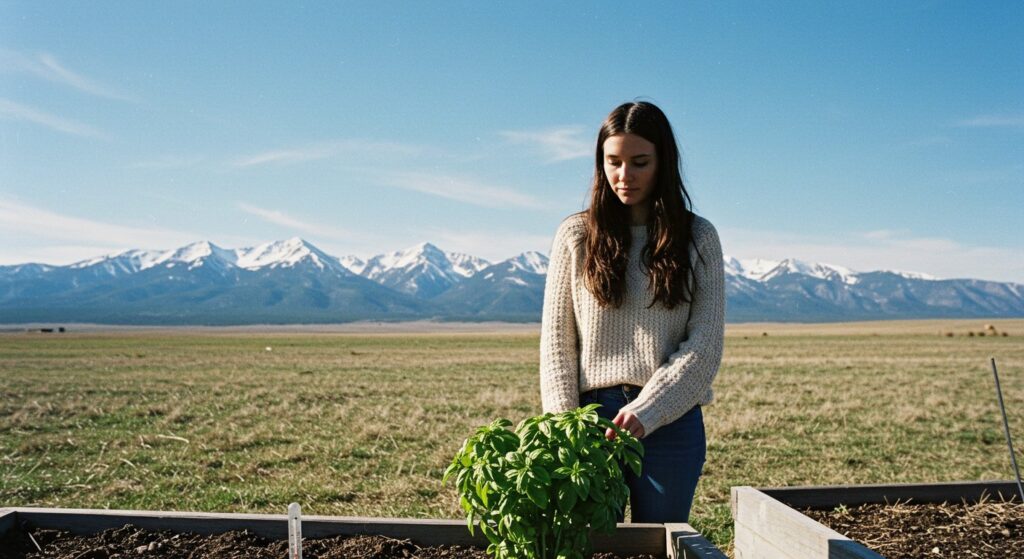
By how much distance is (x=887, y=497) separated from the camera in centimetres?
446

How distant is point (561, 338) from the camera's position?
134 inches

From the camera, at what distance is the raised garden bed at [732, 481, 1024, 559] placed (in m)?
3.02

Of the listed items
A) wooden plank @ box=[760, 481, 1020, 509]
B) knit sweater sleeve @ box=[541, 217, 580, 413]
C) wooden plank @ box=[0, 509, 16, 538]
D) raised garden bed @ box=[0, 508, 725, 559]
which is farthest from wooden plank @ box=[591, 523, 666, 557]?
wooden plank @ box=[0, 509, 16, 538]

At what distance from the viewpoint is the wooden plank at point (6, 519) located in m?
3.60

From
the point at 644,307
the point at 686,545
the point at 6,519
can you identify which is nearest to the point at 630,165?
the point at 644,307

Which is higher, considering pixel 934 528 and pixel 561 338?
pixel 561 338

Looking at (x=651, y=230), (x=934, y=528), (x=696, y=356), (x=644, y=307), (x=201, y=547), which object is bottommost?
(x=934, y=528)

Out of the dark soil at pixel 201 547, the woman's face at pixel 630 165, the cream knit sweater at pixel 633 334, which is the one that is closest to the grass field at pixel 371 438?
the cream knit sweater at pixel 633 334

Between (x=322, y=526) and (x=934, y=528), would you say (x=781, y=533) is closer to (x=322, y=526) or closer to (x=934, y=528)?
(x=934, y=528)

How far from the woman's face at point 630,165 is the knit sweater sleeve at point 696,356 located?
1.06ft

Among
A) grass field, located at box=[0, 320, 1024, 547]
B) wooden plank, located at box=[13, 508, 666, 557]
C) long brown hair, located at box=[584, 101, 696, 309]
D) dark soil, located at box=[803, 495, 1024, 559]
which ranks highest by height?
long brown hair, located at box=[584, 101, 696, 309]

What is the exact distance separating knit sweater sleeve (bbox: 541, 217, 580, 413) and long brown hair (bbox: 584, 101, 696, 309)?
12 centimetres

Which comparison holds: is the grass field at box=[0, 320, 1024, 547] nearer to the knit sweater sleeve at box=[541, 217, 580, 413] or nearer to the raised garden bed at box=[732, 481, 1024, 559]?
the raised garden bed at box=[732, 481, 1024, 559]

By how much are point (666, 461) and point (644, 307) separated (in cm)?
68
